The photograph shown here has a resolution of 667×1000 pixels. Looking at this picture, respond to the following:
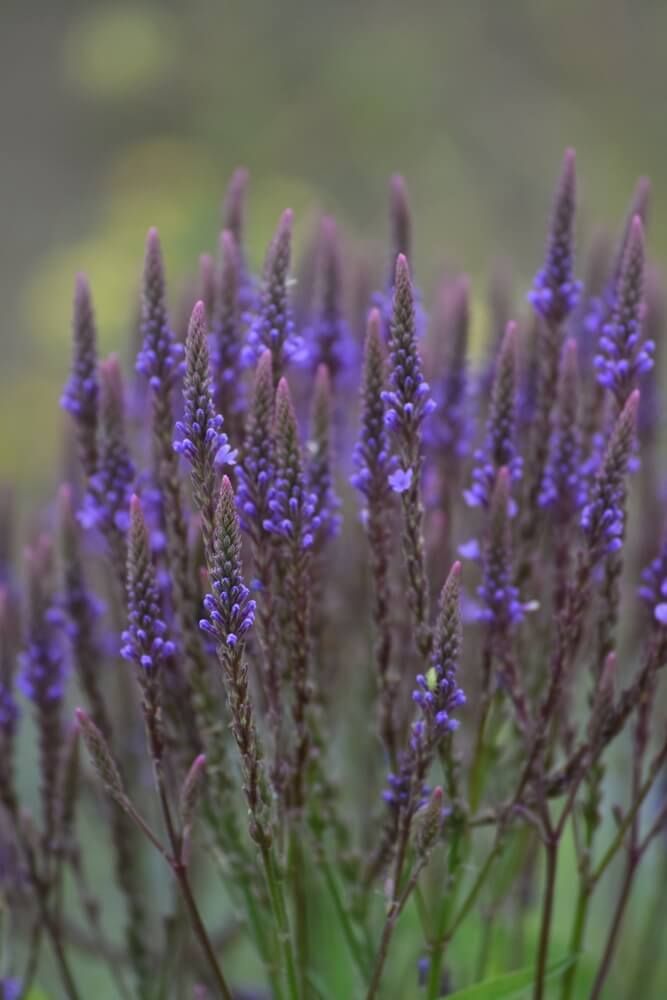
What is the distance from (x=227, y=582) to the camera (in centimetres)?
59

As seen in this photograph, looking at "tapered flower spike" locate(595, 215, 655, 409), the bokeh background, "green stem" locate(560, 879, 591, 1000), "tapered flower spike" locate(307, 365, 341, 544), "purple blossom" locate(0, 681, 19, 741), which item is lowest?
"green stem" locate(560, 879, 591, 1000)

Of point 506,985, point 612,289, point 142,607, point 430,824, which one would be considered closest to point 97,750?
point 142,607

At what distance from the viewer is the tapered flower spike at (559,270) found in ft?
2.67

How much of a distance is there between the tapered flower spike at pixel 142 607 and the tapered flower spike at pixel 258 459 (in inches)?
2.9

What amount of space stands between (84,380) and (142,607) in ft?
0.80

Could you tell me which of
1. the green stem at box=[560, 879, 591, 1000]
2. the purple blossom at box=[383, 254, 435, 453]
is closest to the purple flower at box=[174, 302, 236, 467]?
the purple blossom at box=[383, 254, 435, 453]

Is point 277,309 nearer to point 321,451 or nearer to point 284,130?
point 321,451

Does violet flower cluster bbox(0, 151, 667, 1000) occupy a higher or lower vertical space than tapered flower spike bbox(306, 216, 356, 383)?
lower

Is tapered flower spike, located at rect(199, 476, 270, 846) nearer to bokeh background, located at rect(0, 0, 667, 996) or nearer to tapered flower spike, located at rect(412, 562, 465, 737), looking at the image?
tapered flower spike, located at rect(412, 562, 465, 737)

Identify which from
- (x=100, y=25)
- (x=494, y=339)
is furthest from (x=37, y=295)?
(x=494, y=339)

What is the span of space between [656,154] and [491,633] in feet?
7.45

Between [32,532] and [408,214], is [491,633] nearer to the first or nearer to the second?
[408,214]

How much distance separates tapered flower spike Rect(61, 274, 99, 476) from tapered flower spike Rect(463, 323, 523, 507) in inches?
10.7

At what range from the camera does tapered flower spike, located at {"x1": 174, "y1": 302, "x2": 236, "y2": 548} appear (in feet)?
1.89
